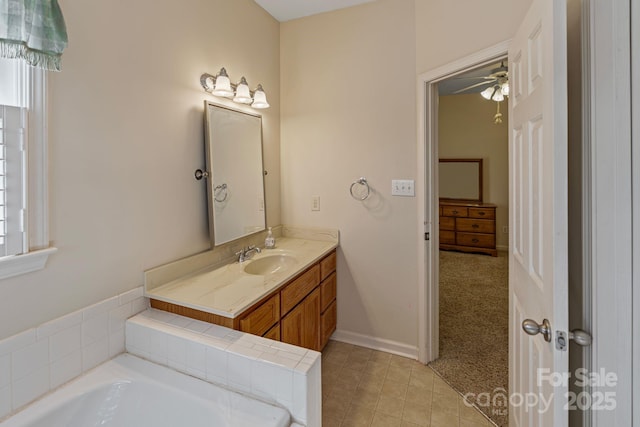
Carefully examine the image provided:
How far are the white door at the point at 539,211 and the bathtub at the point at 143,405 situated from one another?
840mm

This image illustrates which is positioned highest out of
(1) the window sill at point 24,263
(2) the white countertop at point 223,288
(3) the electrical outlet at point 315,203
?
(3) the electrical outlet at point 315,203

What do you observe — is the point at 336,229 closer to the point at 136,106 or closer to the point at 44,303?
the point at 136,106

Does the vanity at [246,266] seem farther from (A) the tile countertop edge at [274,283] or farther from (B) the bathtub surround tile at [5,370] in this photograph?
(B) the bathtub surround tile at [5,370]

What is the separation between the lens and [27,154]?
106 cm

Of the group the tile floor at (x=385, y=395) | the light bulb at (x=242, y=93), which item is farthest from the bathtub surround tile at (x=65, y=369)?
the light bulb at (x=242, y=93)

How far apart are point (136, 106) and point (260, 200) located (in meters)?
1.05

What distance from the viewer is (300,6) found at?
2.36m

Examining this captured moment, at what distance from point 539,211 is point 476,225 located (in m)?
4.54

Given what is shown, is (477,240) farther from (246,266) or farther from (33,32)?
(33,32)

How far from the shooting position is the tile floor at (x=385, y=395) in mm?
1741

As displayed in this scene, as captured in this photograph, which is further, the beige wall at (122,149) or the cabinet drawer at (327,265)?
the cabinet drawer at (327,265)

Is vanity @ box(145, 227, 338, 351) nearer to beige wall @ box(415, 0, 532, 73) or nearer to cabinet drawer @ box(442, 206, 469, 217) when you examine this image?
beige wall @ box(415, 0, 532, 73)

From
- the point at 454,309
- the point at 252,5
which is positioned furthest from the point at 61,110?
the point at 454,309

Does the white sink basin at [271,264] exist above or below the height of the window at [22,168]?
below
